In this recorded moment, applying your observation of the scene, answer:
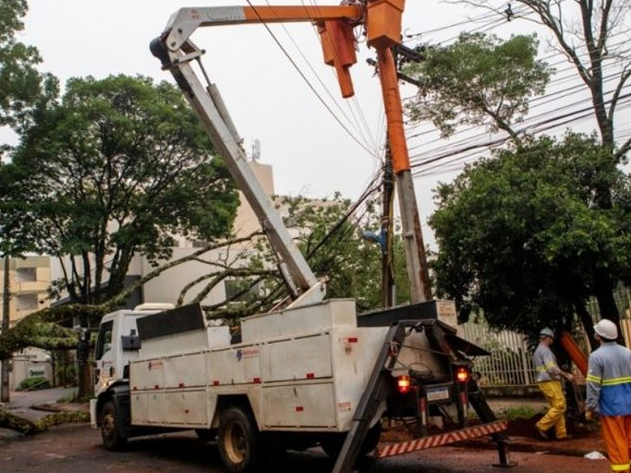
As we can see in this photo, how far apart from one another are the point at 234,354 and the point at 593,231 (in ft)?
17.9

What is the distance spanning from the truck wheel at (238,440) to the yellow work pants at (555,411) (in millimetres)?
4025

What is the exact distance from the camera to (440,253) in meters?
12.0

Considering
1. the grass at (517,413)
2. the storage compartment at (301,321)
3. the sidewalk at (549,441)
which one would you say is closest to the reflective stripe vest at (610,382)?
the sidewalk at (549,441)

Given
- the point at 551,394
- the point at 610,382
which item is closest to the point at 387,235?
the point at 551,394

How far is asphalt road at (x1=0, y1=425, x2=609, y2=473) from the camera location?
8.13m

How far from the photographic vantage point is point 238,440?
838 cm

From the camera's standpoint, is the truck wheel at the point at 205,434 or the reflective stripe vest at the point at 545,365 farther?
the truck wheel at the point at 205,434

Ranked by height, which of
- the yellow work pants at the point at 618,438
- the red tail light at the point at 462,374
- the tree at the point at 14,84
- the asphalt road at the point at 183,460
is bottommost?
the asphalt road at the point at 183,460

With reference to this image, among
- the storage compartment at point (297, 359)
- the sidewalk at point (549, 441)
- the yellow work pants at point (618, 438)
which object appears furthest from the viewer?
the sidewalk at point (549, 441)

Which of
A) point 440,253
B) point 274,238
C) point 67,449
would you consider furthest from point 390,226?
point 67,449

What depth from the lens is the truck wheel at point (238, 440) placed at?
7.94 m

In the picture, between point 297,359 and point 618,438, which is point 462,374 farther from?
point 297,359

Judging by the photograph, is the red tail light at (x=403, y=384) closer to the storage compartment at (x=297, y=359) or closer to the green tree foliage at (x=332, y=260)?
the storage compartment at (x=297, y=359)

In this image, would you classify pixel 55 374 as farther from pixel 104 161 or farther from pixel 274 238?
pixel 274 238
